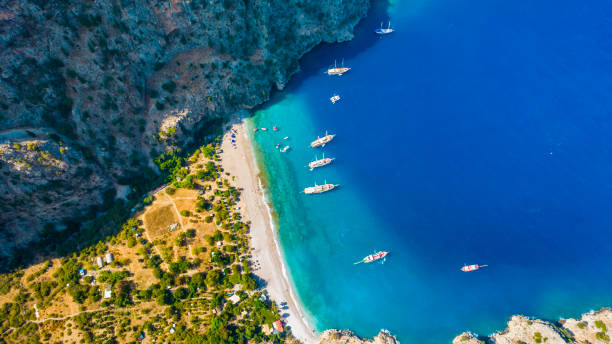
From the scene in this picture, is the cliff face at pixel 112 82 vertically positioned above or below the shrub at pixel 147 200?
above

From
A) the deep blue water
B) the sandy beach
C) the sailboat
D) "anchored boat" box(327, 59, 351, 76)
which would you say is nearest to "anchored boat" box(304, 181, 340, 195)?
the deep blue water

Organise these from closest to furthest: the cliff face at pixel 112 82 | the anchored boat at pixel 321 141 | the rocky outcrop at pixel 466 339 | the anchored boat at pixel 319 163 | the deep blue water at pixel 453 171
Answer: the cliff face at pixel 112 82 < the rocky outcrop at pixel 466 339 < the deep blue water at pixel 453 171 < the anchored boat at pixel 319 163 < the anchored boat at pixel 321 141

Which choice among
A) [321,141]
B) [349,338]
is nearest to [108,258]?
[349,338]

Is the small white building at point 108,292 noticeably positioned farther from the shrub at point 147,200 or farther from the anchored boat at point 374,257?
the anchored boat at point 374,257

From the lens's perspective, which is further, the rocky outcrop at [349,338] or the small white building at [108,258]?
the small white building at [108,258]

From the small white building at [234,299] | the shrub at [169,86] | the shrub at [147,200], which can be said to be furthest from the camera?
the shrub at [169,86]

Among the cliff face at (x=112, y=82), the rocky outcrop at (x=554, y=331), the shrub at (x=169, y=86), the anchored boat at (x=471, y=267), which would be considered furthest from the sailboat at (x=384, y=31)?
the rocky outcrop at (x=554, y=331)

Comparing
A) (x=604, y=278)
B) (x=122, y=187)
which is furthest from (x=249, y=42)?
(x=604, y=278)

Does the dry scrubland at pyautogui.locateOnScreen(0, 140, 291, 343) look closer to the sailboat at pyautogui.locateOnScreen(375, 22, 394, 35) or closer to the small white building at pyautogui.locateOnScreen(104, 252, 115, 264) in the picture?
the small white building at pyautogui.locateOnScreen(104, 252, 115, 264)
